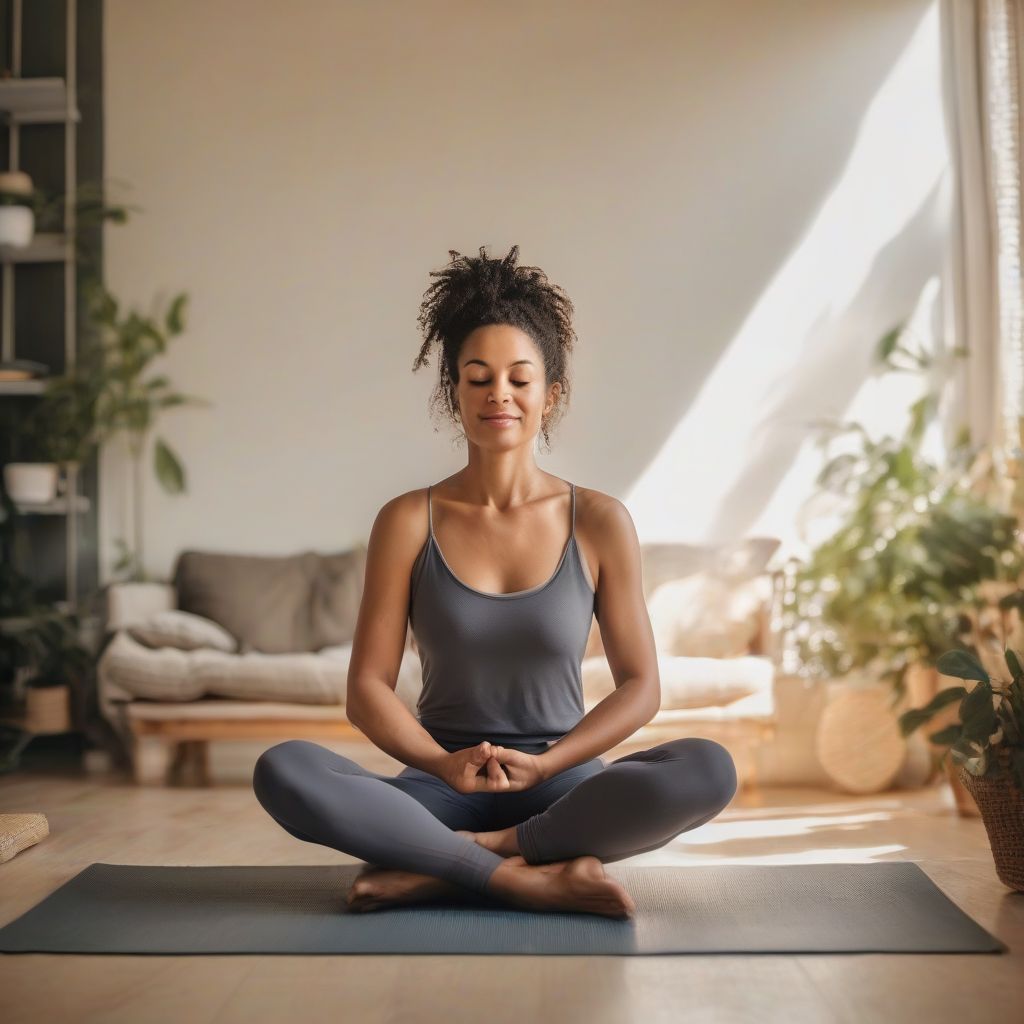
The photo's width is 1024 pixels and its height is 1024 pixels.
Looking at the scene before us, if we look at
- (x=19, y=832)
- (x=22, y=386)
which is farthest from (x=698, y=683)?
(x=22, y=386)

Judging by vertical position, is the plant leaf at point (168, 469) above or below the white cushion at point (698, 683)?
above

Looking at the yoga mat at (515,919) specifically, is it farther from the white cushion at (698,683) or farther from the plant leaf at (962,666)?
the white cushion at (698,683)

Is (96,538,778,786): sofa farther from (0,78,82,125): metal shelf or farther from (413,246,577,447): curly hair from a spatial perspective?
(0,78,82,125): metal shelf

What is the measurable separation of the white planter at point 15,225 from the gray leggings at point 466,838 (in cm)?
288

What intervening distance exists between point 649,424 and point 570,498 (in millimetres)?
2177

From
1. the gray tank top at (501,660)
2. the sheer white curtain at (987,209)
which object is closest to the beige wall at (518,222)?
the sheer white curtain at (987,209)

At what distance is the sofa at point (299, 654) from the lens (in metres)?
3.35

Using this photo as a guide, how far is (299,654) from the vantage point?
3.71 metres

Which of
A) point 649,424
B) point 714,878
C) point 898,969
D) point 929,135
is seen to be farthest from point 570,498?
point 929,135

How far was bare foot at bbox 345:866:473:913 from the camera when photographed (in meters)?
1.88

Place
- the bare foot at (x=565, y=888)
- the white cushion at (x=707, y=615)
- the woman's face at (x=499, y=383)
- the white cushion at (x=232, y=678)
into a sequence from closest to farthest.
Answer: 1. the bare foot at (x=565, y=888)
2. the woman's face at (x=499, y=383)
3. the white cushion at (x=232, y=678)
4. the white cushion at (x=707, y=615)

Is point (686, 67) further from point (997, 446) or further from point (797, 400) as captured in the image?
point (997, 446)

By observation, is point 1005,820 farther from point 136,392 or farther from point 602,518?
point 136,392

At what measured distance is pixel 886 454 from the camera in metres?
3.71
